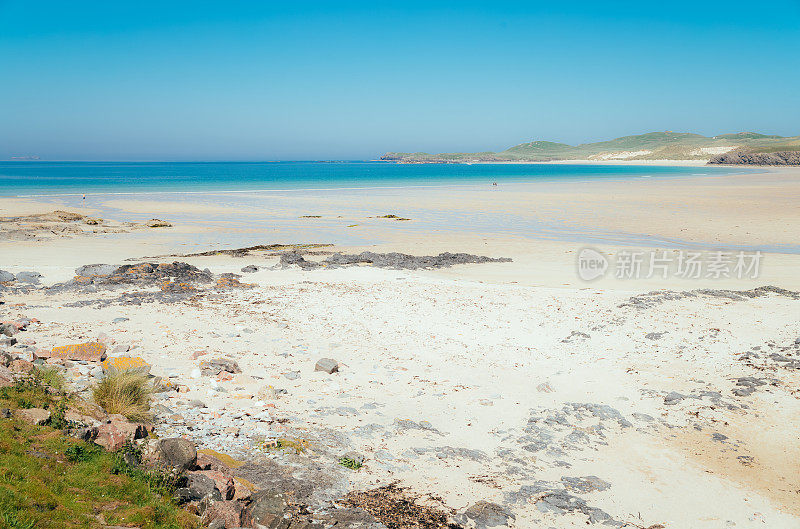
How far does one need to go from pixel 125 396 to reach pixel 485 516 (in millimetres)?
4341

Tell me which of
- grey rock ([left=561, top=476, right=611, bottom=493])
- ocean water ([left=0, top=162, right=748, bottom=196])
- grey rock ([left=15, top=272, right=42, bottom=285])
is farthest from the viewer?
ocean water ([left=0, top=162, right=748, bottom=196])

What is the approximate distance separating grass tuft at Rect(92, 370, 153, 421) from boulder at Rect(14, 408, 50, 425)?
0.87 meters

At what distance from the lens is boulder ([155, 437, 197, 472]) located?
501 centimetres

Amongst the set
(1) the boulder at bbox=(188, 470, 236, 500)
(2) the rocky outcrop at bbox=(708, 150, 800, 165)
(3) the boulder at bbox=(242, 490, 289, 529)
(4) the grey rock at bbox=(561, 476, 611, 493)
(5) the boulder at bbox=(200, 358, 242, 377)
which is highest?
(2) the rocky outcrop at bbox=(708, 150, 800, 165)

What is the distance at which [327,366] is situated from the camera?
8766mm

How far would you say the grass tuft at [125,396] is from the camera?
6.25 metres

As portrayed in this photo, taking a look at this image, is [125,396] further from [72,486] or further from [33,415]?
[72,486]

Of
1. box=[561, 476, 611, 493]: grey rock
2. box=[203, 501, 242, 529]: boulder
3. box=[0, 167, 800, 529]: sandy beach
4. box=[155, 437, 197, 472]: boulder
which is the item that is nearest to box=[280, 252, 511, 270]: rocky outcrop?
box=[0, 167, 800, 529]: sandy beach

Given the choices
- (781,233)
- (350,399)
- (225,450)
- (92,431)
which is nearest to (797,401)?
(350,399)

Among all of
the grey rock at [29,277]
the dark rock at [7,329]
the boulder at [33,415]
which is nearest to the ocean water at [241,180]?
the grey rock at [29,277]

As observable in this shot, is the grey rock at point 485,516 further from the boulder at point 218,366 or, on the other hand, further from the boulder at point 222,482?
the boulder at point 218,366

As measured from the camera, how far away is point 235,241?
25484 millimetres

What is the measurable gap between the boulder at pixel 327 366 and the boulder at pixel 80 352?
3284 millimetres

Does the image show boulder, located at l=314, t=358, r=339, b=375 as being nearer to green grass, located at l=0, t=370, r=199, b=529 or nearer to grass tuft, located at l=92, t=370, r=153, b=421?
grass tuft, located at l=92, t=370, r=153, b=421
